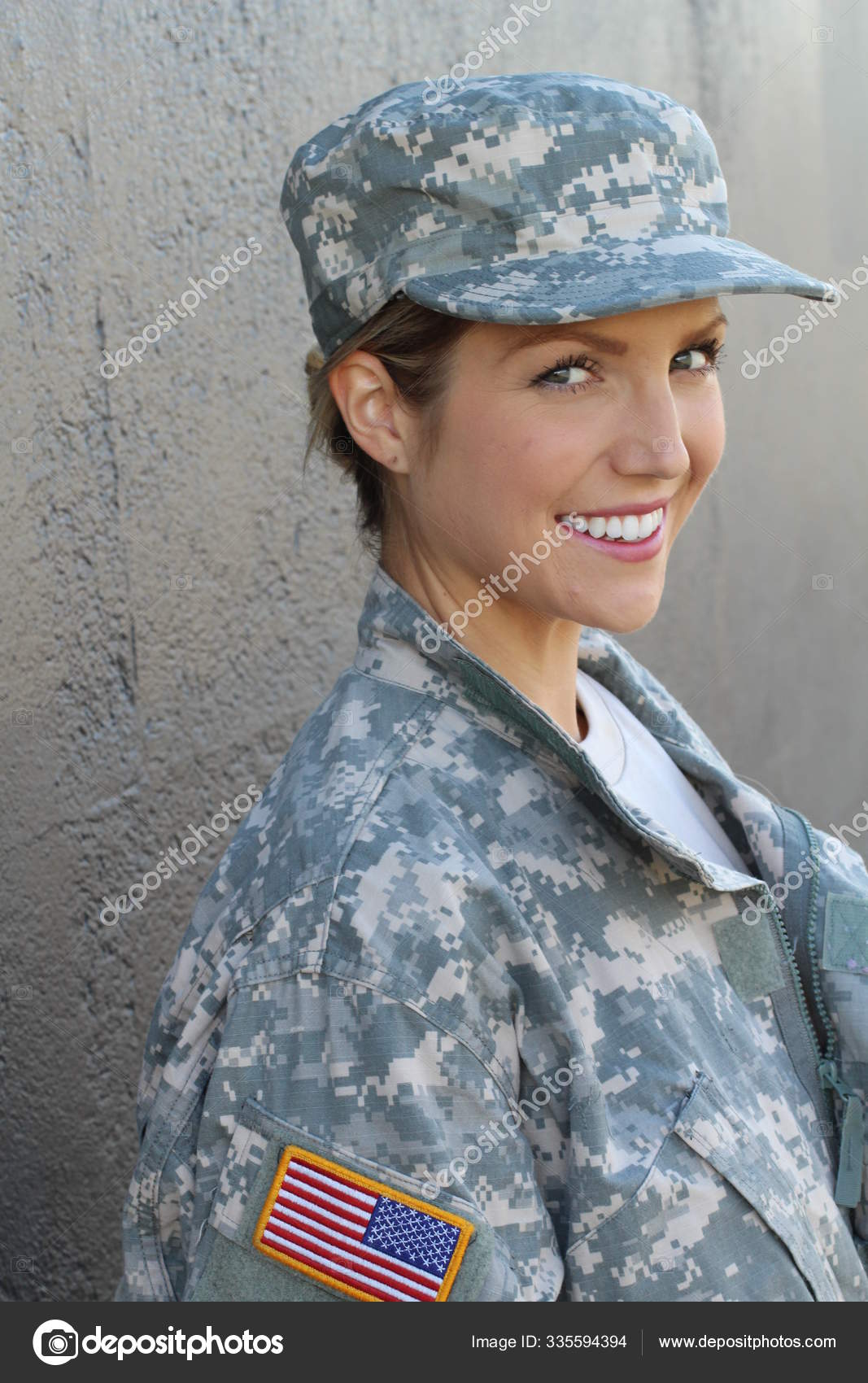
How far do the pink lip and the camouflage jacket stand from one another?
155 mm

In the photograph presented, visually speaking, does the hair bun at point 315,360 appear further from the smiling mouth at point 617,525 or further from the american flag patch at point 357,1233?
the american flag patch at point 357,1233

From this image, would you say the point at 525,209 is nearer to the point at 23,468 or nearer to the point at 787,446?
the point at 23,468

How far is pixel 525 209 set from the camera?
4.15 ft

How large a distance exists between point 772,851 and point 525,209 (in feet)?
2.34

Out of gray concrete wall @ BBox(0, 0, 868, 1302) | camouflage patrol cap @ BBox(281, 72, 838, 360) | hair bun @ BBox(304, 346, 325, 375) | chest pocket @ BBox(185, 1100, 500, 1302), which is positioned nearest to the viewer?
chest pocket @ BBox(185, 1100, 500, 1302)

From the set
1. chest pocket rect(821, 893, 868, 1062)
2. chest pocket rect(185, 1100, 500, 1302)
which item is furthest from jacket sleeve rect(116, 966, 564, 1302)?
chest pocket rect(821, 893, 868, 1062)

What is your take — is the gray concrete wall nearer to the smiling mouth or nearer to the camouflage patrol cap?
the camouflage patrol cap

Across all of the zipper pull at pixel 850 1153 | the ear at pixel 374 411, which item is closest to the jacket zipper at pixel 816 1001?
the zipper pull at pixel 850 1153

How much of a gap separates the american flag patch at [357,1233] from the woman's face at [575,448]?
0.56 meters

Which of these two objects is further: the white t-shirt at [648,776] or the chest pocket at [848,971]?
the white t-shirt at [648,776]

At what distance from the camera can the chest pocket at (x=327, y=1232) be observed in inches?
43.4
